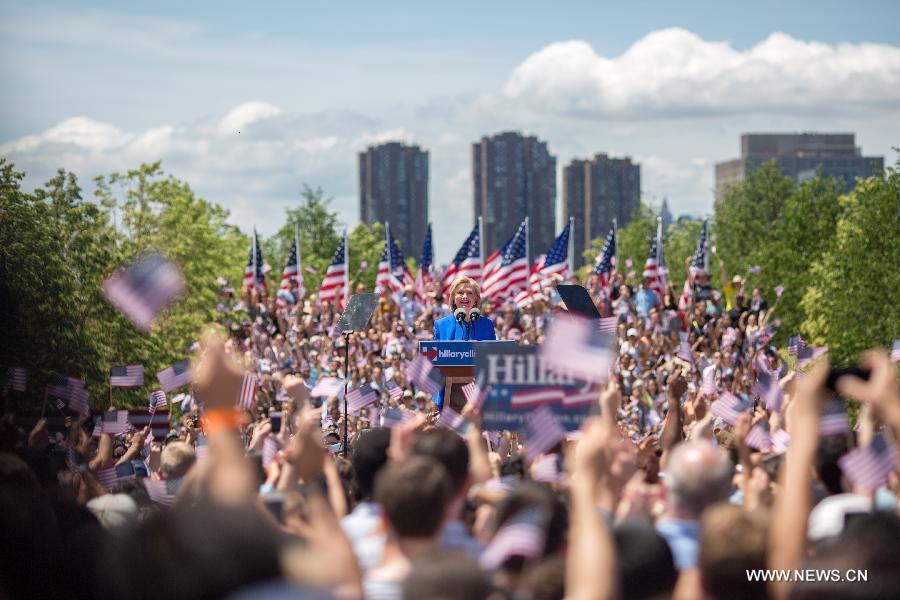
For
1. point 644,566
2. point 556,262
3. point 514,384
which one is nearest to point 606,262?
point 556,262

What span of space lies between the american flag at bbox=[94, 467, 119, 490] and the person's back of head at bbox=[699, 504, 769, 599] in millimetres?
4331

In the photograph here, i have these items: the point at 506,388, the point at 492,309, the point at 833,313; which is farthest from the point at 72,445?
the point at 833,313

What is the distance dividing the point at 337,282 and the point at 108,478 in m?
23.9

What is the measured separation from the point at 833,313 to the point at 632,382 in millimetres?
20252

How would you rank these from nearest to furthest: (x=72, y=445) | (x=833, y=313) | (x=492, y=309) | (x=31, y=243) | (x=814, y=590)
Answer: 1. (x=814, y=590)
2. (x=72, y=445)
3. (x=31, y=243)
4. (x=492, y=309)
5. (x=833, y=313)

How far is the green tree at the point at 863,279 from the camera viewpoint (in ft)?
129

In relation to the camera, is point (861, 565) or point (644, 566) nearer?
point (861, 565)

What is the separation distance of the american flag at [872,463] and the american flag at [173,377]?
187 inches

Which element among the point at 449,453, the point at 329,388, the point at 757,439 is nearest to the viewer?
the point at 449,453

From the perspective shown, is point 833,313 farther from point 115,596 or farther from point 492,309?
point 115,596

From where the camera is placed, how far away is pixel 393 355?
23.8 metres

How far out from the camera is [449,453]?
5.47 m

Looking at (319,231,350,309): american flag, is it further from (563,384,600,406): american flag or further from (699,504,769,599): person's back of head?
(699,504,769,599): person's back of head

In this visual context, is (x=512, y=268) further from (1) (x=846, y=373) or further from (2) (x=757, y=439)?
(2) (x=757, y=439)
